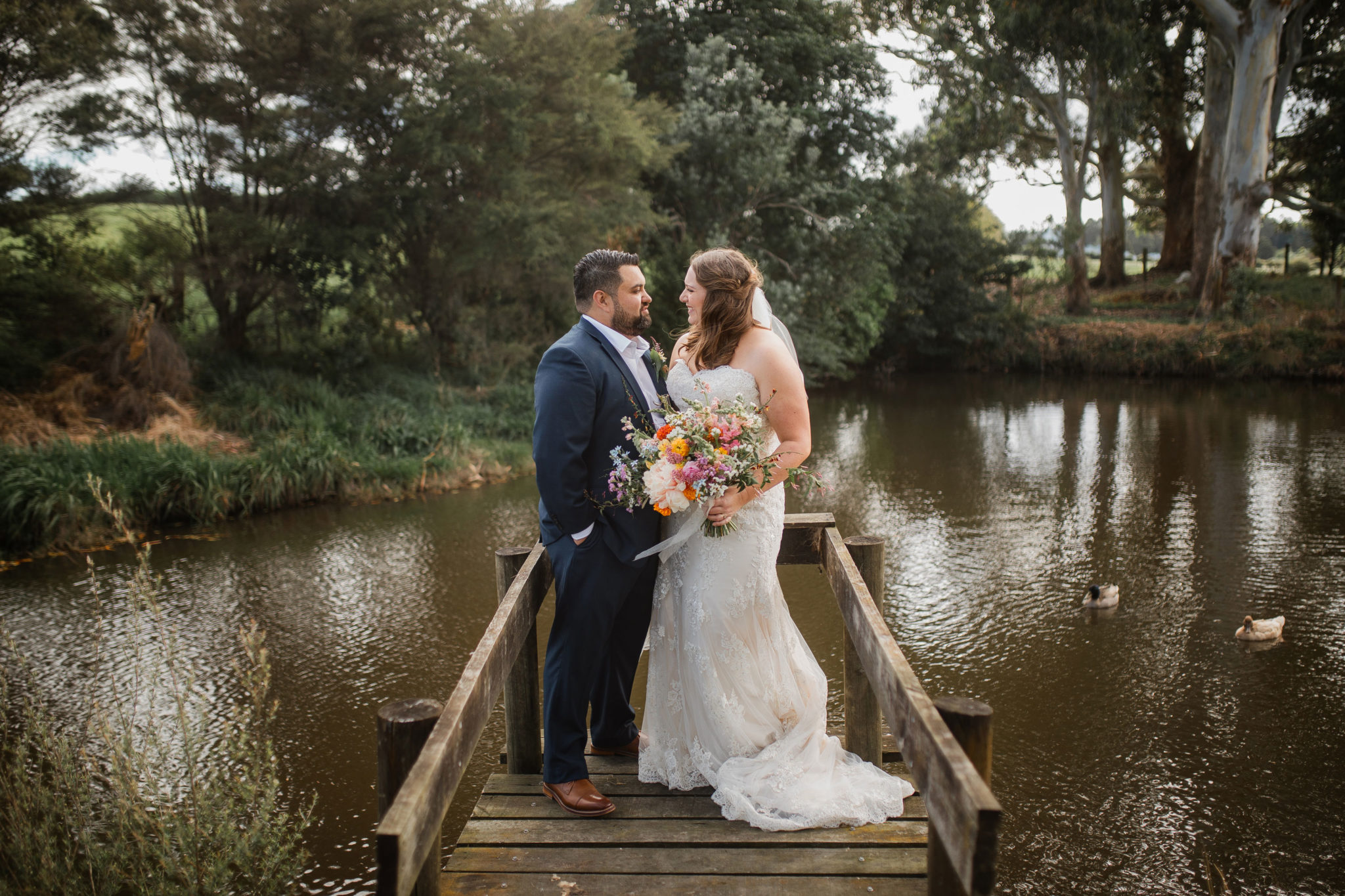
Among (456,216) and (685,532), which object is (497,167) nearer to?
(456,216)

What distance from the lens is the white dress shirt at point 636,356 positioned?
11.3 feet

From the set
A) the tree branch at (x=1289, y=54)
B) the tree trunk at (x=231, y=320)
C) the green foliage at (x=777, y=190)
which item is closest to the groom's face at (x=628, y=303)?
the tree trunk at (x=231, y=320)

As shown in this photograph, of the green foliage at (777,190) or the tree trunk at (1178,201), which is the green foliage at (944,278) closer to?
the green foliage at (777,190)

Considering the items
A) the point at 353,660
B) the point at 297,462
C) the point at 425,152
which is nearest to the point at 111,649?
the point at 353,660

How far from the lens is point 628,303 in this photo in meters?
3.47

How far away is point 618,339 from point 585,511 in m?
0.68

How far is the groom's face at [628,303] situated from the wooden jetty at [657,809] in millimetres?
A: 1007

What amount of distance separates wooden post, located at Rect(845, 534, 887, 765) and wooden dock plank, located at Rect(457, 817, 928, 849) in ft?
1.88

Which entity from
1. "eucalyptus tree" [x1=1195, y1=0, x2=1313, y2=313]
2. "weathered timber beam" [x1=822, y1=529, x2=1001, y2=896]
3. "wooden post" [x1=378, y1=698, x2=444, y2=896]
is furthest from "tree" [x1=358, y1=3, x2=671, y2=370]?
"eucalyptus tree" [x1=1195, y1=0, x2=1313, y2=313]

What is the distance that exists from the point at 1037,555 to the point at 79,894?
7576 mm

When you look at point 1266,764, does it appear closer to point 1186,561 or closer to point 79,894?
point 1186,561

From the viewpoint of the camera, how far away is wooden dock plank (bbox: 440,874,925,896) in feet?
8.91

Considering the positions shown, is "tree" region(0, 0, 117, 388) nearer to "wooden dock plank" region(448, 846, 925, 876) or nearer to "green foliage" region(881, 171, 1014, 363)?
"wooden dock plank" region(448, 846, 925, 876)

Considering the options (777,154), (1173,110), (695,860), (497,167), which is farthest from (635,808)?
(1173,110)
